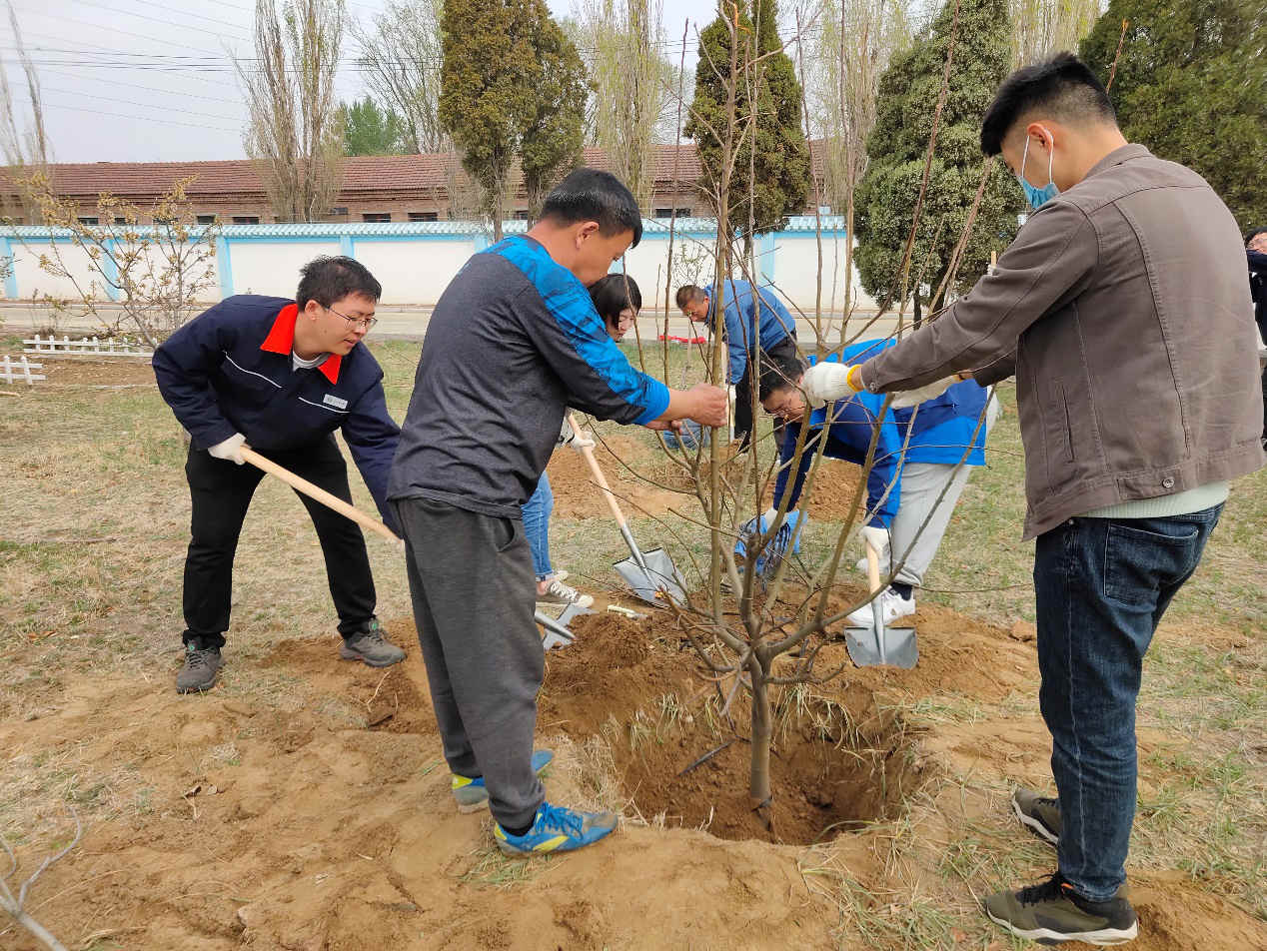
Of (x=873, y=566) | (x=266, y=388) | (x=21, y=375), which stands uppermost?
(x=266, y=388)

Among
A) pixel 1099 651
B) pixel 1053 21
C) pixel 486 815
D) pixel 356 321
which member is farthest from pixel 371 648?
pixel 1053 21

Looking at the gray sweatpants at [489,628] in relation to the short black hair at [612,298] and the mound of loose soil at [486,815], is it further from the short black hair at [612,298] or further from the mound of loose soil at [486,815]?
the short black hair at [612,298]

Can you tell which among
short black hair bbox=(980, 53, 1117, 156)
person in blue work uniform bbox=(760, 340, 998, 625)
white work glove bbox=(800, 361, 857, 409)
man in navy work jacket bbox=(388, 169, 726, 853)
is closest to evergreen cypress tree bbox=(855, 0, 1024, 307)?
person in blue work uniform bbox=(760, 340, 998, 625)

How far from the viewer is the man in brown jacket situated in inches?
63.7

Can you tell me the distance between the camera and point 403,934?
6.54ft

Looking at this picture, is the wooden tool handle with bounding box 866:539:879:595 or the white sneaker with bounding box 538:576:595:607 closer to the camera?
the wooden tool handle with bounding box 866:539:879:595

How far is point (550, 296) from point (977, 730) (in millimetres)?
2148

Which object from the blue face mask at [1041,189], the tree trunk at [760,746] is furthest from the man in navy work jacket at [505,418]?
the blue face mask at [1041,189]

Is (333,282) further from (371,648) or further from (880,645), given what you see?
(880,645)

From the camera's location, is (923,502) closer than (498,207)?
Yes

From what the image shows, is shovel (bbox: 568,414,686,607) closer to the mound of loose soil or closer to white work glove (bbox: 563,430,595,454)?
white work glove (bbox: 563,430,595,454)

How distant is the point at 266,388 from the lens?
3156mm

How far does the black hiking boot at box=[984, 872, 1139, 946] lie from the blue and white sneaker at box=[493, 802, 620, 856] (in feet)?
3.55

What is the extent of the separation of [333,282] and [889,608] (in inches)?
113
